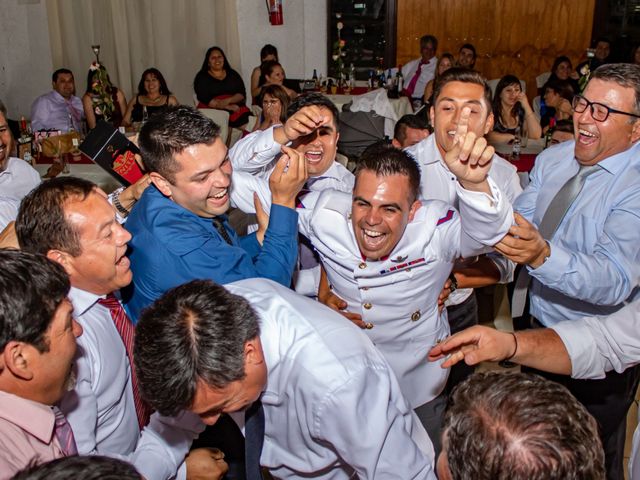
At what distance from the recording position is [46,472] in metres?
0.87

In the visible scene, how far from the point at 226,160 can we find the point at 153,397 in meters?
0.87

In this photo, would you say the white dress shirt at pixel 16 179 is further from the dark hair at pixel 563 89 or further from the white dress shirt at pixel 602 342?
the dark hair at pixel 563 89

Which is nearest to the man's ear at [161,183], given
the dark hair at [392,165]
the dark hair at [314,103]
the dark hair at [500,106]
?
the dark hair at [392,165]

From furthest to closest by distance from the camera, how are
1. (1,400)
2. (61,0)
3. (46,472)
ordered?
(61,0)
(1,400)
(46,472)

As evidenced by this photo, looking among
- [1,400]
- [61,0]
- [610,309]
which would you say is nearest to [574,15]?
[61,0]

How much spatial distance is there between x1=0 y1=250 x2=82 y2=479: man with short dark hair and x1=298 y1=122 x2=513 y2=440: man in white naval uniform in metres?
0.92

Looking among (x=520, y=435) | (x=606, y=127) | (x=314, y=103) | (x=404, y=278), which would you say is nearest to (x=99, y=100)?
(x=314, y=103)

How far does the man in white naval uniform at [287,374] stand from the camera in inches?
49.5

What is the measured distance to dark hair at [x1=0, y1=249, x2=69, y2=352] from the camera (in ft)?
3.90

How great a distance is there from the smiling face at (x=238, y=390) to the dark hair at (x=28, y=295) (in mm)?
336

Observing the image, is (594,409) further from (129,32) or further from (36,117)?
(129,32)

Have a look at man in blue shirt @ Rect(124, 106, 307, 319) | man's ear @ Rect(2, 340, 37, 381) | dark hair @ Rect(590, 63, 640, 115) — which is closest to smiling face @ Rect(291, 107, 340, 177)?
Result: man in blue shirt @ Rect(124, 106, 307, 319)

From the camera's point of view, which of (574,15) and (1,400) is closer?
(1,400)

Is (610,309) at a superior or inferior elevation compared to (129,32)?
inferior
